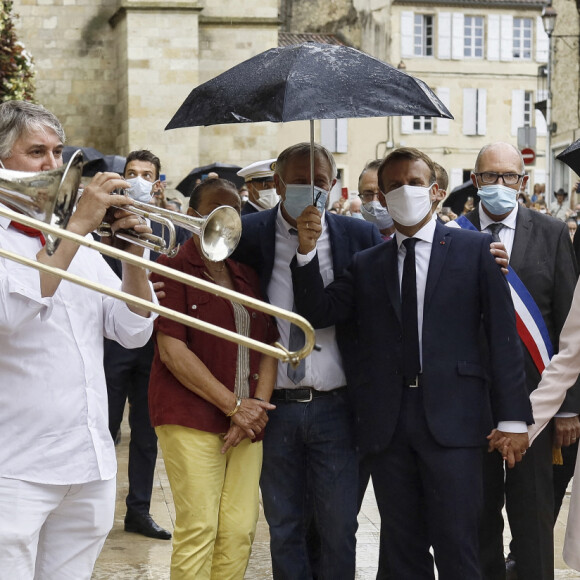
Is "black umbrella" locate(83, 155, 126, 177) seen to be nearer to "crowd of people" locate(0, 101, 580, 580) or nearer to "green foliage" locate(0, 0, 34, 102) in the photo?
"green foliage" locate(0, 0, 34, 102)

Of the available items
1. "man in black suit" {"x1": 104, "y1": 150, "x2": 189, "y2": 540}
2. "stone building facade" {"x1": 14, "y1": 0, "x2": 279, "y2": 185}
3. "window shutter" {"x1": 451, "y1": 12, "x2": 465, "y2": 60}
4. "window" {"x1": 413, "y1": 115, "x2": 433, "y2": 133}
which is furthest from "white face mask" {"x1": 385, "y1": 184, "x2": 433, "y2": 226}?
"window shutter" {"x1": 451, "y1": 12, "x2": 465, "y2": 60}

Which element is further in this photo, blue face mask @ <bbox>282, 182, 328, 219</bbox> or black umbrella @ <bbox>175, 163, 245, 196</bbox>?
black umbrella @ <bbox>175, 163, 245, 196</bbox>

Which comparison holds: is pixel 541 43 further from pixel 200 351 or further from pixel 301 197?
pixel 200 351

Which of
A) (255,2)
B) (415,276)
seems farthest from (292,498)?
(255,2)

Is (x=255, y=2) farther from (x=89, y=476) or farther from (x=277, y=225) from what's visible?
(x=89, y=476)

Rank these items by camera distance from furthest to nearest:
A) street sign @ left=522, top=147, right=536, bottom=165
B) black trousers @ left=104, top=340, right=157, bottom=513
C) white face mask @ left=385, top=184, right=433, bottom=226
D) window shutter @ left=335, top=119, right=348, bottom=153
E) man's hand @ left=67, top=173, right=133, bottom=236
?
1. window shutter @ left=335, top=119, right=348, bottom=153
2. street sign @ left=522, top=147, right=536, bottom=165
3. black trousers @ left=104, top=340, right=157, bottom=513
4. white face mask @ left=385, top=184, right=433, bottom=226
5. man's hand @ left=67, top=173, right=133, bottom=236

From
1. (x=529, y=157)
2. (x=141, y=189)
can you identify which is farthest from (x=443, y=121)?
(x=141, y=189)

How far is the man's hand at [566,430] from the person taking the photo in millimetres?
5539

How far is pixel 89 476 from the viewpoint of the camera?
3889 mm

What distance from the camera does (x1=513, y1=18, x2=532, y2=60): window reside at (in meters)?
50.8

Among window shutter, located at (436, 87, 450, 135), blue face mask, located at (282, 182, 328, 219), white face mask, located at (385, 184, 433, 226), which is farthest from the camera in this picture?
window shutter, located at (436, 87, 450, 135)

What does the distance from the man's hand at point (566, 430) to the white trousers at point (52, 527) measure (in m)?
2.39

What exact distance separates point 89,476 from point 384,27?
46853 mm

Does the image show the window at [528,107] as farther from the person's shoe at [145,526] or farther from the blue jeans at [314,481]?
the blue jeans at [314,481]
